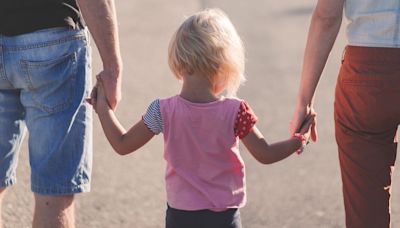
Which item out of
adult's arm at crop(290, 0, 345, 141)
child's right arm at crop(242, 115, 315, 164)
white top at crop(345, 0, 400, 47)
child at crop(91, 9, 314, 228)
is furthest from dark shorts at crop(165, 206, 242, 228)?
white top at crop(345, 0, 400, 47)

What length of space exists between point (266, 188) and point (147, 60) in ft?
16.5

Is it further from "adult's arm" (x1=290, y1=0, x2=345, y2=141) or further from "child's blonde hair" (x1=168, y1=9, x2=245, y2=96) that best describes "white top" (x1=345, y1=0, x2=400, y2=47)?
"child's blonde hair" (x1=168, y1=9, x2=245, y2=96)

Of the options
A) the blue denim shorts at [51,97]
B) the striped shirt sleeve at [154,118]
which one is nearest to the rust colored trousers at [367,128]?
the striped shirt sleeve at [154,118]

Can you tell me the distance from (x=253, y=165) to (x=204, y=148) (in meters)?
3.59

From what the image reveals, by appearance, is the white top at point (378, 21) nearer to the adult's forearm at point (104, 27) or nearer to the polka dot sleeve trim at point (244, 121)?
the polka dot sleeve trim at point (244, 121)

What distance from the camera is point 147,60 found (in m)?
11.6

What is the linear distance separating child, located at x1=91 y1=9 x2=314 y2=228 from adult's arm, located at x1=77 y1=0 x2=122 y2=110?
0.80 feet

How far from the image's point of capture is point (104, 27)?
161 inches

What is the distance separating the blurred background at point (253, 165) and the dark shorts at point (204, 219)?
2.08 m

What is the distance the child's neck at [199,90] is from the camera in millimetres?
3824

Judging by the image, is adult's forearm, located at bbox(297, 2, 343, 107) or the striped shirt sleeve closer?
the striped shirt sleeve

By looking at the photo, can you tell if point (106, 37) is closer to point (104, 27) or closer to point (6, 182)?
point (104, 27)

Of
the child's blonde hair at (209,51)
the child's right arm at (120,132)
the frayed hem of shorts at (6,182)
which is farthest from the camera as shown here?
the frayed hem of shorts at (6,182)

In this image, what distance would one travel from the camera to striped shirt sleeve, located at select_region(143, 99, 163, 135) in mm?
3842
